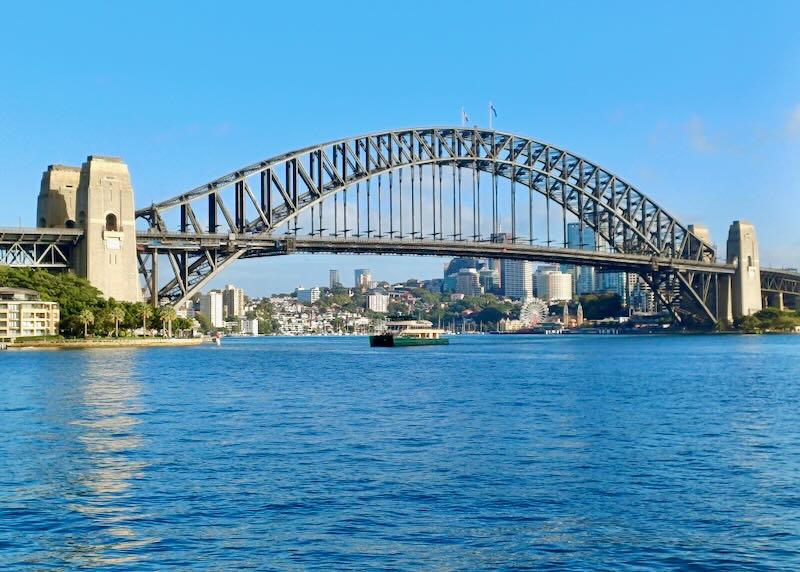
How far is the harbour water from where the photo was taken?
15758 millimetres

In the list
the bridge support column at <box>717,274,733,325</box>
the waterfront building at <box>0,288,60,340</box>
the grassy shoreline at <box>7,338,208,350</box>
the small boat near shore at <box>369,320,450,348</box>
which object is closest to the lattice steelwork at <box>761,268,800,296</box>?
the bridge support column at <box>717,274,733,325</box>

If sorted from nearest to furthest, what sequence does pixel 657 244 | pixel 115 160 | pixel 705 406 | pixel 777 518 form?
pixel 777 518
pixel 705 406
pixel 115 160
pixel 657 244

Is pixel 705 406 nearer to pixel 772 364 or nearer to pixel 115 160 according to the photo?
pixel 772 364

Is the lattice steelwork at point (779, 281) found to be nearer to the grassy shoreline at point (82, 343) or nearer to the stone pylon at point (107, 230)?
the stone pylon at point (107, 230)

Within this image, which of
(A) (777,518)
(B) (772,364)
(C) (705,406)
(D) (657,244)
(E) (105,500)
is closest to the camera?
(A) (777,518)

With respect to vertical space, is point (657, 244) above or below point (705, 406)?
above

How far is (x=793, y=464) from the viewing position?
23078 millimetres

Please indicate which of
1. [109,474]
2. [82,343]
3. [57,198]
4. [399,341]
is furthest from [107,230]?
[109,474]

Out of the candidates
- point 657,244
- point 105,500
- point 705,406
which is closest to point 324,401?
point 705,406

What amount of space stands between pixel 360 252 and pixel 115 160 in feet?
74.0

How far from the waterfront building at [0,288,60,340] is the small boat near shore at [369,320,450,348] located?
32307 millimetres

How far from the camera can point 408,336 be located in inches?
4210

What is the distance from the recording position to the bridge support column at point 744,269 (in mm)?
139000

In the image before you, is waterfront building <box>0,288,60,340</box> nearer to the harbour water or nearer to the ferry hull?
the ferry hull
